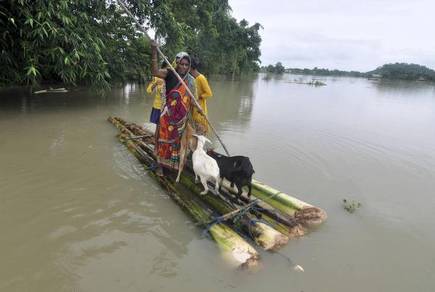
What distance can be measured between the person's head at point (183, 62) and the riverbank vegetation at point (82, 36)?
2.66 metres

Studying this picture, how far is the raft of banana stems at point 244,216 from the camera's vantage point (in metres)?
2.90

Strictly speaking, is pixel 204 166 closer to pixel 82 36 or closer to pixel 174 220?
pixel 174 220

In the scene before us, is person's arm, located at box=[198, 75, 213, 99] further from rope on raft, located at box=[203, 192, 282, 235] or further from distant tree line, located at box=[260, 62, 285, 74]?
distant tree line, located at box=[260, 62, 285, 74]

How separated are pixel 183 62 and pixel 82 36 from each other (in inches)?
180

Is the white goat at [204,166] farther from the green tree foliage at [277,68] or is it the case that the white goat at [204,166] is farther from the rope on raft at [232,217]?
the green tree foliage at [277,68]

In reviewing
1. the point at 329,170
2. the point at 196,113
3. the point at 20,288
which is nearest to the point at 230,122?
the point at 329,170

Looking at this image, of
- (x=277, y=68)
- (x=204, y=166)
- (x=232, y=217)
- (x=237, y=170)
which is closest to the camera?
(x=232, y=217)

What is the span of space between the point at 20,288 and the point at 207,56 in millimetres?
32305

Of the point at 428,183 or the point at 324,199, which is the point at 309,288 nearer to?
the point at 324,199

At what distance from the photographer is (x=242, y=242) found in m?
2.86

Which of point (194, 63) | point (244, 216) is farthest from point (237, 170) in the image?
point (194, 63)

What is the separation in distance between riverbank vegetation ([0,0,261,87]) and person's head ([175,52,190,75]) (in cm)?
266

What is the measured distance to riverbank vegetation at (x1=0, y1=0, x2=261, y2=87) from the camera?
20.3 ft

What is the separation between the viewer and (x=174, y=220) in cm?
358
